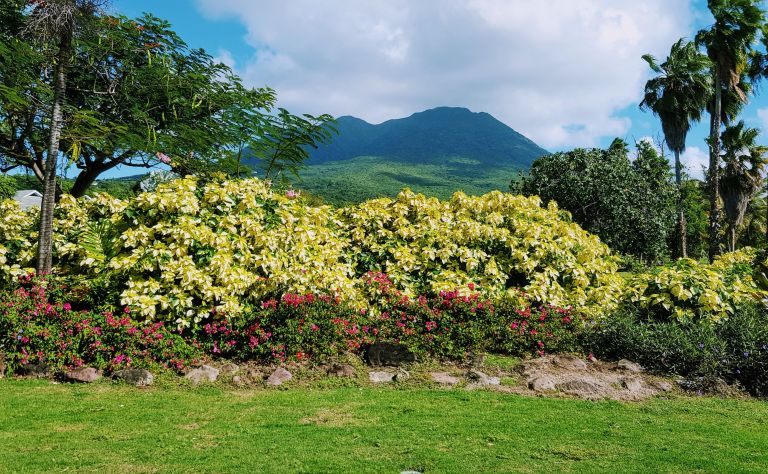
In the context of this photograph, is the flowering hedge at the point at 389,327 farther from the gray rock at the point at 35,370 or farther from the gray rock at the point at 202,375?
the gray rock at the point at 35,370

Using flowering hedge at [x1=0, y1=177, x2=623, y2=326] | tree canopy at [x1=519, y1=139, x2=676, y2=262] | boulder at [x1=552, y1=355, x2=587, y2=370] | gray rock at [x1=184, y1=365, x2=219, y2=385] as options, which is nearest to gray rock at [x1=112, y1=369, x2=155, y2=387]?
gray rock at [x1=184, y1=365, x2=219, y2=385]

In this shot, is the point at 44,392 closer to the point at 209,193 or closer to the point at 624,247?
the point at 209,193

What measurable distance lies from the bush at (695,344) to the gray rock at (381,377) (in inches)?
139

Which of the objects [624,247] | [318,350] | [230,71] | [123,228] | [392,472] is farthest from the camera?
[624,247]

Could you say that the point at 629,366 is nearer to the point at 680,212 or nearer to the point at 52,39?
the point at 52,39

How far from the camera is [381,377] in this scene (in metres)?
7.11

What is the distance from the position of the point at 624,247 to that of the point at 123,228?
66.7 ft

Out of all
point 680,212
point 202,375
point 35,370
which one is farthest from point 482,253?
point 680,212

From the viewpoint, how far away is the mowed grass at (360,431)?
14.1 feet

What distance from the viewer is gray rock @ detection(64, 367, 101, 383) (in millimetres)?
6473

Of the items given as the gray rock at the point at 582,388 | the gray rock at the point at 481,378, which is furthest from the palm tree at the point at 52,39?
the gray rock at the point at 582,388

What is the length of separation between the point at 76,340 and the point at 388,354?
167 inches

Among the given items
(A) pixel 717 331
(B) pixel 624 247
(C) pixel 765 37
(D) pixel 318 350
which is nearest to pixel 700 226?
(C) pixel 765 37

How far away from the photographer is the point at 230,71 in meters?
16.8
